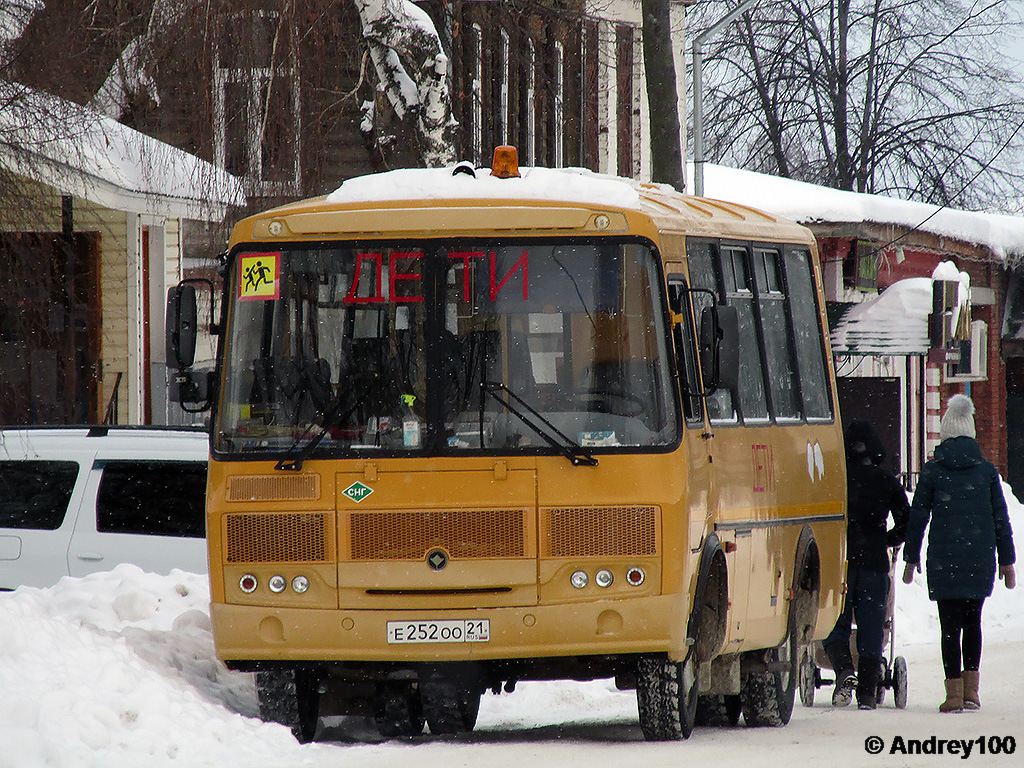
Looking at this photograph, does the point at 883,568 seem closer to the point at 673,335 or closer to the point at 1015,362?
the point at 673,335

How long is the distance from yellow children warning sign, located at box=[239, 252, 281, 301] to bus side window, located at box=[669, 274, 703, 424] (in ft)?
6.51

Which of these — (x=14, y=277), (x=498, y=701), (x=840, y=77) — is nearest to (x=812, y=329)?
(x=498, y=701)

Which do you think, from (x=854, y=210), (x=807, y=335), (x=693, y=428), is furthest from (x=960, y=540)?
(x=854, y=210)

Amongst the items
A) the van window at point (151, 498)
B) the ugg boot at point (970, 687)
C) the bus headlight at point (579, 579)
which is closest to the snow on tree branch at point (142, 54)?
the van window at point (151, 498)

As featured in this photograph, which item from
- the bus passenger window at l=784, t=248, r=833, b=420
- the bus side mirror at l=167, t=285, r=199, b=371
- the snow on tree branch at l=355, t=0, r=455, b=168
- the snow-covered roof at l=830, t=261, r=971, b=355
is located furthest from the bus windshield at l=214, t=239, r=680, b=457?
the snow-covered roof at l=830, t=261, r=971, b=355

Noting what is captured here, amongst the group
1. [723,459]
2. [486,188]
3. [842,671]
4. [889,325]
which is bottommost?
[842,671]

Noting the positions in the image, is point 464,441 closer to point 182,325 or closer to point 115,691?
point 182,325

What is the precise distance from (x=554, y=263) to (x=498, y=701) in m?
4.09

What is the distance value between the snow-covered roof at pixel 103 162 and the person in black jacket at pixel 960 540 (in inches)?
245

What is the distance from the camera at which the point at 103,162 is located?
18.0m

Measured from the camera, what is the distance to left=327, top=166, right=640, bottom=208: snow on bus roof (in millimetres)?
9328

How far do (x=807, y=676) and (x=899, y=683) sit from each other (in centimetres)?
62

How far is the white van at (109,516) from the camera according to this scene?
13.5 m

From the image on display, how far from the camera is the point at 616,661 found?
9141mm
